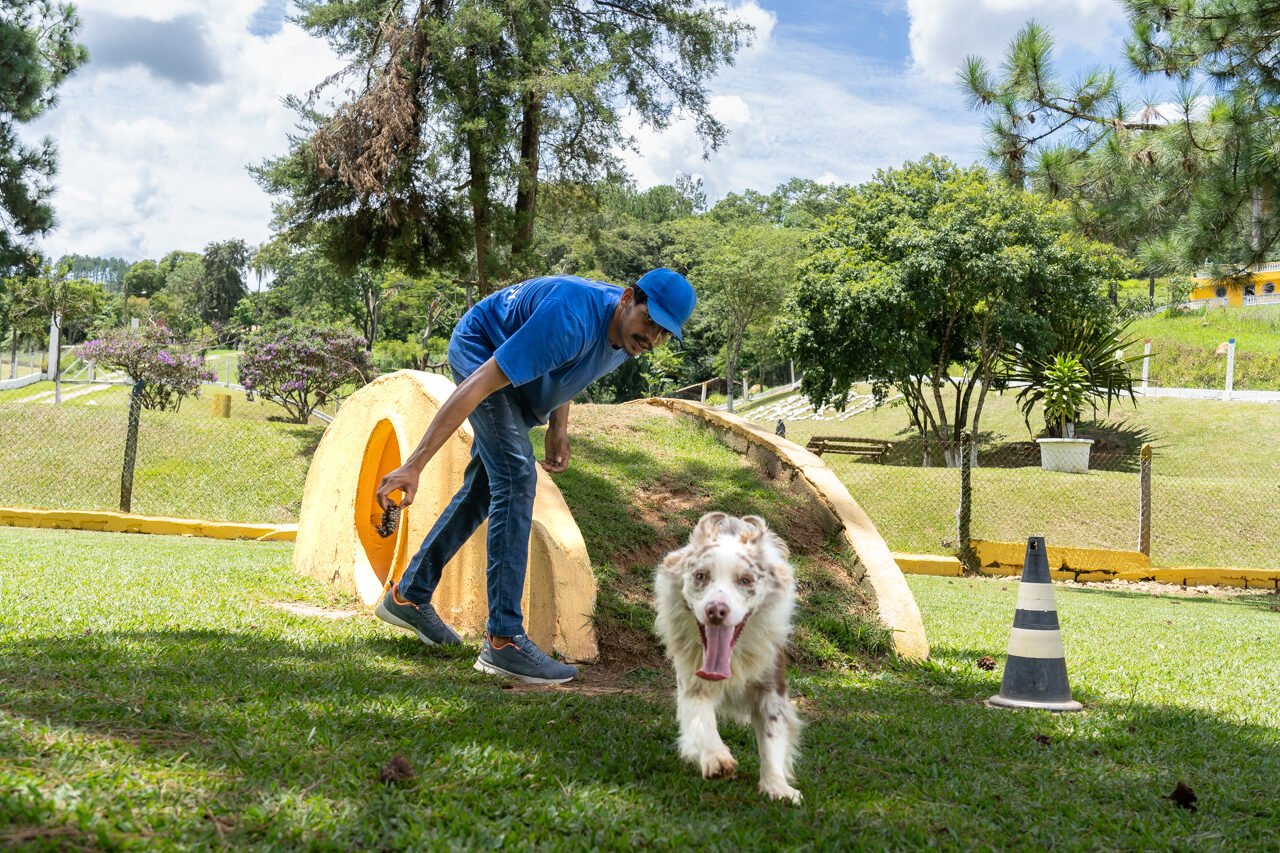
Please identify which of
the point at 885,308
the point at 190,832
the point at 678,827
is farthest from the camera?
the point at 885,308

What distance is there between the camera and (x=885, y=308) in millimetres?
26766

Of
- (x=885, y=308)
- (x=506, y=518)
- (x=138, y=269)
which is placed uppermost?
(x=138, y=269)

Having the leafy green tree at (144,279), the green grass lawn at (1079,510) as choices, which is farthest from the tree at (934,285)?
the leafy green tree at (144,279)

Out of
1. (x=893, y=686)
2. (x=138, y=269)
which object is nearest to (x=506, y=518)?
(x=893, y=686)

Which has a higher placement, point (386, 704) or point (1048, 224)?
point (1048, 224)

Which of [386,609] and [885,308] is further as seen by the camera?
[885,308]

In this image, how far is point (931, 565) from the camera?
44.0ft

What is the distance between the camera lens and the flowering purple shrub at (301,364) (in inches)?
955

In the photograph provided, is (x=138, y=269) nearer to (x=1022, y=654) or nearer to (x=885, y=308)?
(x=885, y=308)

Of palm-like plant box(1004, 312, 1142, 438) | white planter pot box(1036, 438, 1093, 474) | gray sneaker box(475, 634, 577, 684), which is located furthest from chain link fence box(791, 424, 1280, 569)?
gray sneaker box(475, 634, 577, 684)

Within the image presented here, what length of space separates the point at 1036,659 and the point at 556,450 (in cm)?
263

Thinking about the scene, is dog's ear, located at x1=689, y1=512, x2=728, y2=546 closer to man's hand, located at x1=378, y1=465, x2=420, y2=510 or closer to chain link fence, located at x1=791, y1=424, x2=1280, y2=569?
man's hand, located at x1=378, y1=465, x2=420, y2=510

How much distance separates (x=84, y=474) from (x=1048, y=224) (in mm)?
22579

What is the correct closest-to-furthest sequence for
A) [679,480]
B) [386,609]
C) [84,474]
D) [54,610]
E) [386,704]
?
[386,704], [386,609], [54,610], [679,480], [84,474]
